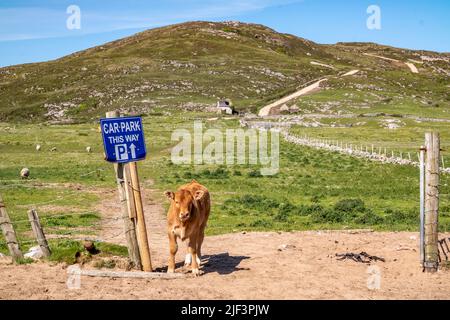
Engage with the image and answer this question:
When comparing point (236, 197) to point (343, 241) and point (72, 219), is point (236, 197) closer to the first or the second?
point (72, 219)

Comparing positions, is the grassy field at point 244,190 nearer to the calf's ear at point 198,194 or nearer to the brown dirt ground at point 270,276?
the brown dirt ground at point 270,276

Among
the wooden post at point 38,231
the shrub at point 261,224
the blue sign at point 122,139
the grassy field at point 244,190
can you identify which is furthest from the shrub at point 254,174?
the wooden post at point 38,231

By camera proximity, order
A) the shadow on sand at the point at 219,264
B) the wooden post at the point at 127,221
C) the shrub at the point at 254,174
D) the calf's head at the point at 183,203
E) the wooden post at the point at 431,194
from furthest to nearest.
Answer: the shrub at the point at 254,174 < the shadow on sand at the point at 219,264 < the wooden post at the point at 431,194 < the wooden post at the point at 127,221 < the calf's head at the point at 183,203

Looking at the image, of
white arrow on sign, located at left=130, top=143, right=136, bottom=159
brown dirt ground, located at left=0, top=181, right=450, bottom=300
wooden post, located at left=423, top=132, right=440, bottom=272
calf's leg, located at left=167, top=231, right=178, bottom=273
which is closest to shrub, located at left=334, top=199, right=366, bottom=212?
brown dirt ground, located at left=0, top=181, right=450, bottom=300

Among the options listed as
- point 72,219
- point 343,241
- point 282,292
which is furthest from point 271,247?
point 72,219

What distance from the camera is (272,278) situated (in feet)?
44.2

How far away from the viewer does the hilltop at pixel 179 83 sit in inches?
4744

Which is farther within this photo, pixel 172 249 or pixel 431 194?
pixel 431 194

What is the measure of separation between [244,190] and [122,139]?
66.2 ft

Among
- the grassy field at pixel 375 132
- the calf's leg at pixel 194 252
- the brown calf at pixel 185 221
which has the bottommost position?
the grassy field at pixel 375 132

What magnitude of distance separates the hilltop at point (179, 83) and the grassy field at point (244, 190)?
201 ft

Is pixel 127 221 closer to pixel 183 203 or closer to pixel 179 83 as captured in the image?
pixel 183 203

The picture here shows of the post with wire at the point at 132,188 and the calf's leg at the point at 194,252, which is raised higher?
the post with wire at the point at 132,188

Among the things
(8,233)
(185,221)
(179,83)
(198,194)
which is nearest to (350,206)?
(198,194)
